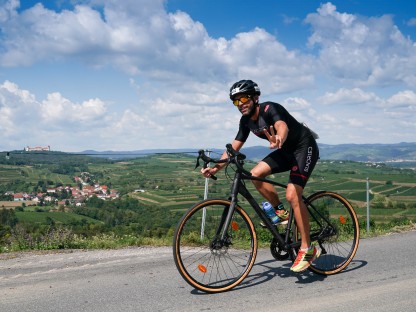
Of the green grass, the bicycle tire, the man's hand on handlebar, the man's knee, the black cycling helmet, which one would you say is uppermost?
the black cycling helmet

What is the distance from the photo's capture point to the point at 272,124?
16.8 feet

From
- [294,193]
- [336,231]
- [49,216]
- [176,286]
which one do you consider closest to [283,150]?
[294,193]

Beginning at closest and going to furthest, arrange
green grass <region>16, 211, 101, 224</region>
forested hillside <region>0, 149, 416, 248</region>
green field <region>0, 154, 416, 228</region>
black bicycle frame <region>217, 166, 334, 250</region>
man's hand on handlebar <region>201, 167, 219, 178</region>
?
black bicycle frame <region>217, 166, 334, 250</region>
man's hand on handlebar <region>201, 167, 219, 178</region>
forested hillside <region>0, 149, 416, 248</region>
green grass <region>16, 211, 101, 224</region>
green field <region>0, 154, 416, 228</region>

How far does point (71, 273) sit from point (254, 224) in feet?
8.70

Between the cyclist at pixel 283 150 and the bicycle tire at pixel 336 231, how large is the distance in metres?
0.43

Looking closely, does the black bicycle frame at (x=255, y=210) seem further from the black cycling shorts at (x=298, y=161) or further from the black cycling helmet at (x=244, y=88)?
the black cycling helmet at (x=244, y=88)

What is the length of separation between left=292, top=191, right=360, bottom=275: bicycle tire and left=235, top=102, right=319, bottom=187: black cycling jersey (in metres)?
0.70

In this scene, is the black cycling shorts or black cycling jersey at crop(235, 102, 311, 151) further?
the black cycling shorts

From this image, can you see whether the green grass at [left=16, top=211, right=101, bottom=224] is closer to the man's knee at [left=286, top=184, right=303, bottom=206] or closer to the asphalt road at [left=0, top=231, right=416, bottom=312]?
the asphalt road at [left=0, top=231, right=416, bottom=312]

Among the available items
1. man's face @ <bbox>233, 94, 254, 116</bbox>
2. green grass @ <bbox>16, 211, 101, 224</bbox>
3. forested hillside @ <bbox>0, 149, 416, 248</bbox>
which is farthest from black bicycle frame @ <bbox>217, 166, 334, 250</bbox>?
green grass @ <bbox>16, 211, 101, 224</bbox>

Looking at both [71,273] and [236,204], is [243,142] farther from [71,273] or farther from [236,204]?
[71,273]

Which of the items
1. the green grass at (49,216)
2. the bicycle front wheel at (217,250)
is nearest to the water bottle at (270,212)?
the bicycle front wheel at (217,250)

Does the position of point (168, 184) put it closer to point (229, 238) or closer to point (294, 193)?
point (294, 193)

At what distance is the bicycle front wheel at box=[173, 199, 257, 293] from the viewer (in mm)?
4836
